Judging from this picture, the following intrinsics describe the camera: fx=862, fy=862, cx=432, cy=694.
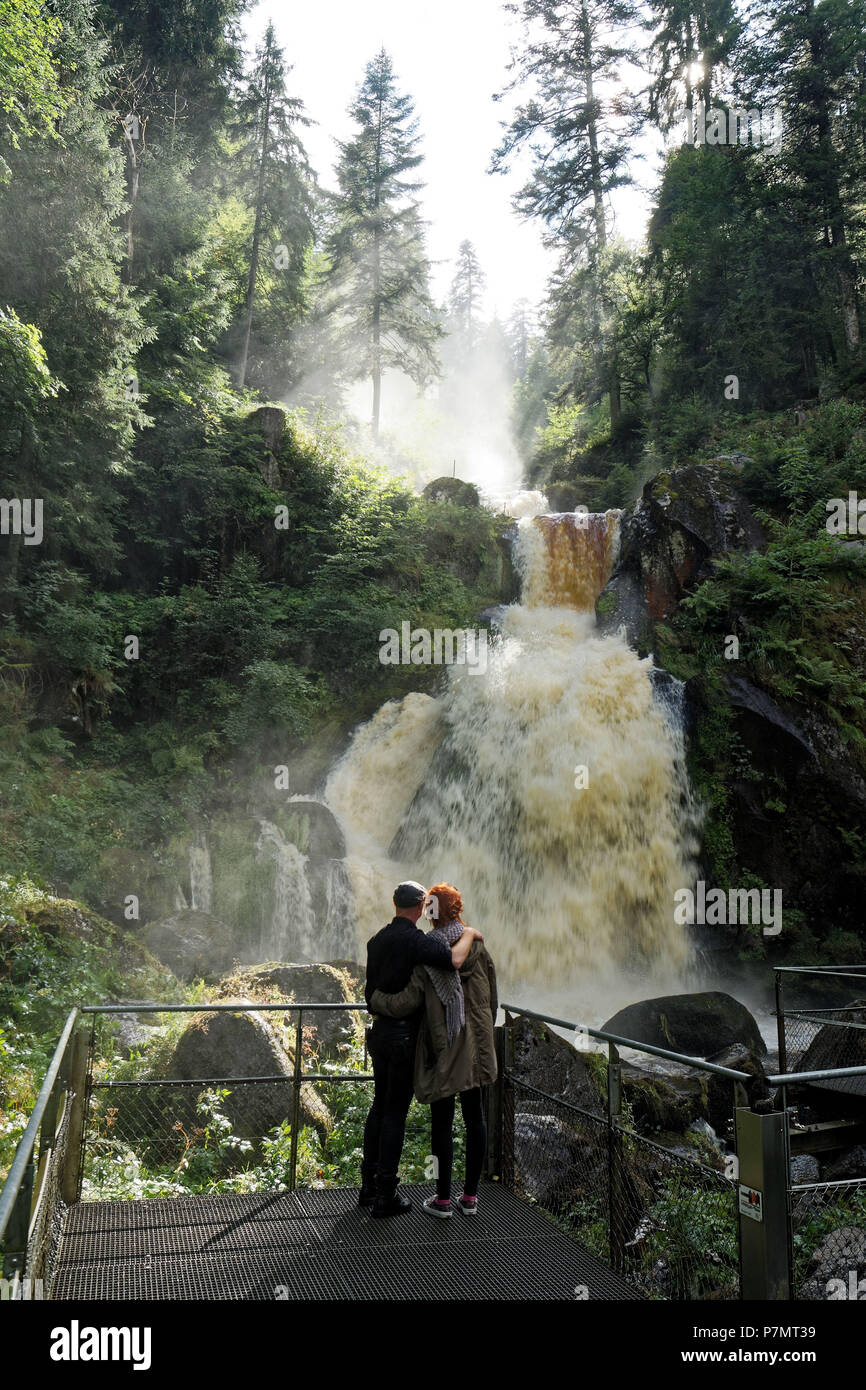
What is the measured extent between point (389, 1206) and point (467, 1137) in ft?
2.03

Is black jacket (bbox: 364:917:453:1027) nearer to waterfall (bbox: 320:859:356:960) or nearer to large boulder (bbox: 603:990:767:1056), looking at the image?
large boulder (bbox: 603:990:767:1056)

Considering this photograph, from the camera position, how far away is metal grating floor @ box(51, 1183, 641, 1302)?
4148 mm

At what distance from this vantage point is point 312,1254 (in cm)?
459

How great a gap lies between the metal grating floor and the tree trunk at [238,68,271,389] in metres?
26.4

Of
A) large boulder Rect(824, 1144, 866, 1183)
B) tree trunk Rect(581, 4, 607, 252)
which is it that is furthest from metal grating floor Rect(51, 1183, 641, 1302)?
tree trunk Rect(581, 4, 607, 252)

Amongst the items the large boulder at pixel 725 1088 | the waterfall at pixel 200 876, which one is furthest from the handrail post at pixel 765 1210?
the waterfall at pixel 200 876

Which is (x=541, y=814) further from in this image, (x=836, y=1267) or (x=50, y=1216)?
(x=50, y=1216)

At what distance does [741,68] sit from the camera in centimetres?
2514

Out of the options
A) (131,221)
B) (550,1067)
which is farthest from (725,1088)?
(131,221)

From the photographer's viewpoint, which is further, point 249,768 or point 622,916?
point 249,768

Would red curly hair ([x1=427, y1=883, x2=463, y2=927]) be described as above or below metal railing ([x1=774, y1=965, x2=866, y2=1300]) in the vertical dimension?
above
